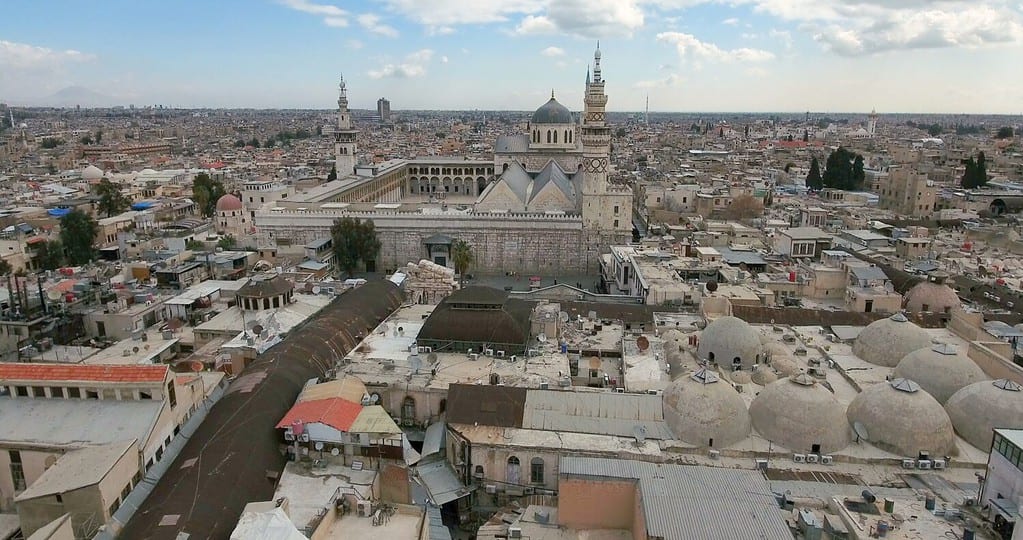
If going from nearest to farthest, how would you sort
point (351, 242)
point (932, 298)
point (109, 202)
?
point (932, 298) < point (351, 242) < point (109, 202)

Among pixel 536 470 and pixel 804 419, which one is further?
pixel 536 470

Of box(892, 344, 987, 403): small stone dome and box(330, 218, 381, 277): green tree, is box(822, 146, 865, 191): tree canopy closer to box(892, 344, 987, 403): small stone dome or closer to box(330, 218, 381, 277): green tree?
box(330, 218, 381, 277): green tree

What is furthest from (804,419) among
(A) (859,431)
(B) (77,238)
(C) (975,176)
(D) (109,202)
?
(C) (975,176)

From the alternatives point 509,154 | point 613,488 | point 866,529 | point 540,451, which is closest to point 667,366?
point 540,451

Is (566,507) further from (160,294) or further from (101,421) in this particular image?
(160,294)

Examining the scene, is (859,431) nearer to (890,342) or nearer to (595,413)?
(890,342)

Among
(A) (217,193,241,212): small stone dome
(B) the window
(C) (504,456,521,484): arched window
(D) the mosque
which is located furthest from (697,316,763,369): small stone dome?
(A) (217,193,241,212): small stone dome

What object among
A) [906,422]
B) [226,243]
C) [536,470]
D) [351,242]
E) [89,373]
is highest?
[89,373]
